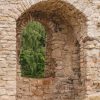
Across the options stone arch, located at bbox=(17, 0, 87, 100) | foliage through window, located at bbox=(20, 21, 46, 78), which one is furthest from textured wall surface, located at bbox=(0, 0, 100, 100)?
foliage through window, located at bbox=(20, 21, 46, 78)

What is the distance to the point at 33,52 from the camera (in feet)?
58.1

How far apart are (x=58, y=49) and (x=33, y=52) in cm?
871

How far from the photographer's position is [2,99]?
7.49 meters

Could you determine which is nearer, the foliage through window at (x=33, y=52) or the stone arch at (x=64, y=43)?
the stone arch at (x=64, y=43)

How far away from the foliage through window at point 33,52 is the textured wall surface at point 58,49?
6.84m

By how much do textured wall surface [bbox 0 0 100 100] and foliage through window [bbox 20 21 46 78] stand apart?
6838 mm

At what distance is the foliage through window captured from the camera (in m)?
16.4

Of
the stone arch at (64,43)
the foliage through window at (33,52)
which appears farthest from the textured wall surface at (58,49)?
the foliage through window at (33,52)

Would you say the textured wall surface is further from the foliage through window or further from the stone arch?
the foliage through window

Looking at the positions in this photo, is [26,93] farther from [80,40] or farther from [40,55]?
[40,55]

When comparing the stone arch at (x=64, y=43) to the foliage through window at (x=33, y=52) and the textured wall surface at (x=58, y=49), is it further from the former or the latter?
the foliage through window at (x=33, y=52)

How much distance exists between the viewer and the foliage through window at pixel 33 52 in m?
16.4

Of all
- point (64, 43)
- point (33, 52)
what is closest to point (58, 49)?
point (64, 43)

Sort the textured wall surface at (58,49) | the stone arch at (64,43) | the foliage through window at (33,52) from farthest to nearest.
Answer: the foliage through window at (33,52)
the stone arch at (64,43)
the textured wall surface at (58,49)
